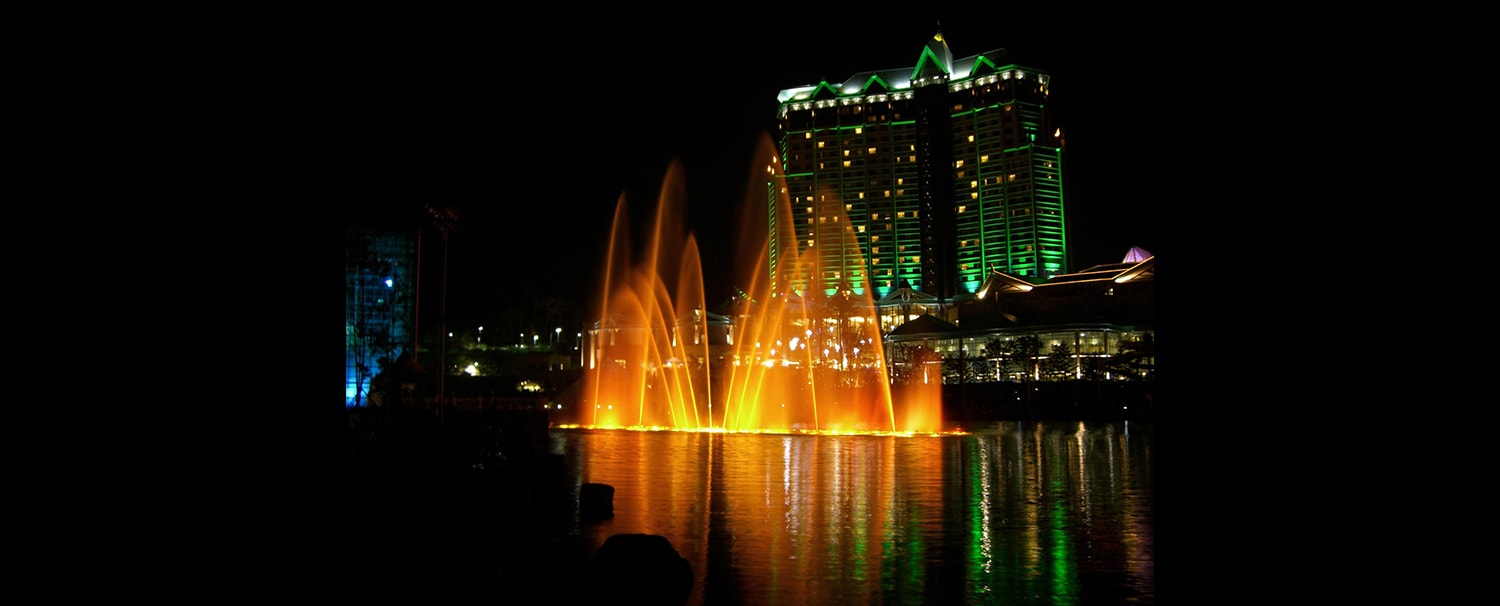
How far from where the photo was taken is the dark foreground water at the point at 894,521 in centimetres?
838

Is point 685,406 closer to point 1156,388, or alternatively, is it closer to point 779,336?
point 779,336

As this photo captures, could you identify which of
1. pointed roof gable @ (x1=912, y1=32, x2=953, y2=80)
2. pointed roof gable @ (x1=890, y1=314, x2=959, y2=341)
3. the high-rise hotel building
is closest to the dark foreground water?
pointed roof gable @ (x1=890, y1=314, x2=959, y2=341)

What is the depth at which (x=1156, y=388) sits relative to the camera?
11.5 ft

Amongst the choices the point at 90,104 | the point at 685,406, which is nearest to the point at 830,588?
the point at 90,104

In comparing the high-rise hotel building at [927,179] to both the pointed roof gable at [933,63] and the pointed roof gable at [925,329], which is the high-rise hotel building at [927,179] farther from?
the pointed roof gable at [925,329]

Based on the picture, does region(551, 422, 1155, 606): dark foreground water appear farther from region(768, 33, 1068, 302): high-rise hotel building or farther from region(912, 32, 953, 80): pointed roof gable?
region(912, 32, 953, 80): pointed roof gable

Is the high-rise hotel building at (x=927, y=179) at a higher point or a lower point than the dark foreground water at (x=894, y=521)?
higher

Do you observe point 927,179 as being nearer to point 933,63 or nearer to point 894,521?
point 933,63

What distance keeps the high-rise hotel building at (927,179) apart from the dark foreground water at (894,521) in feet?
282

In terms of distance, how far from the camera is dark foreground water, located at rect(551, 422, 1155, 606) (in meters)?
8.38

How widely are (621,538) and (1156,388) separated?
14.4 ft

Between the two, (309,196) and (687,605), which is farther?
(687,605)

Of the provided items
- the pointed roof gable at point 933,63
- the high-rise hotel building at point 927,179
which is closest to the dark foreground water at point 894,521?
the high-rise hotel building at point 927,179

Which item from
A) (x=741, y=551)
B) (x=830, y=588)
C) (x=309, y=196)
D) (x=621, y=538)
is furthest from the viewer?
(x=741, y=551)
